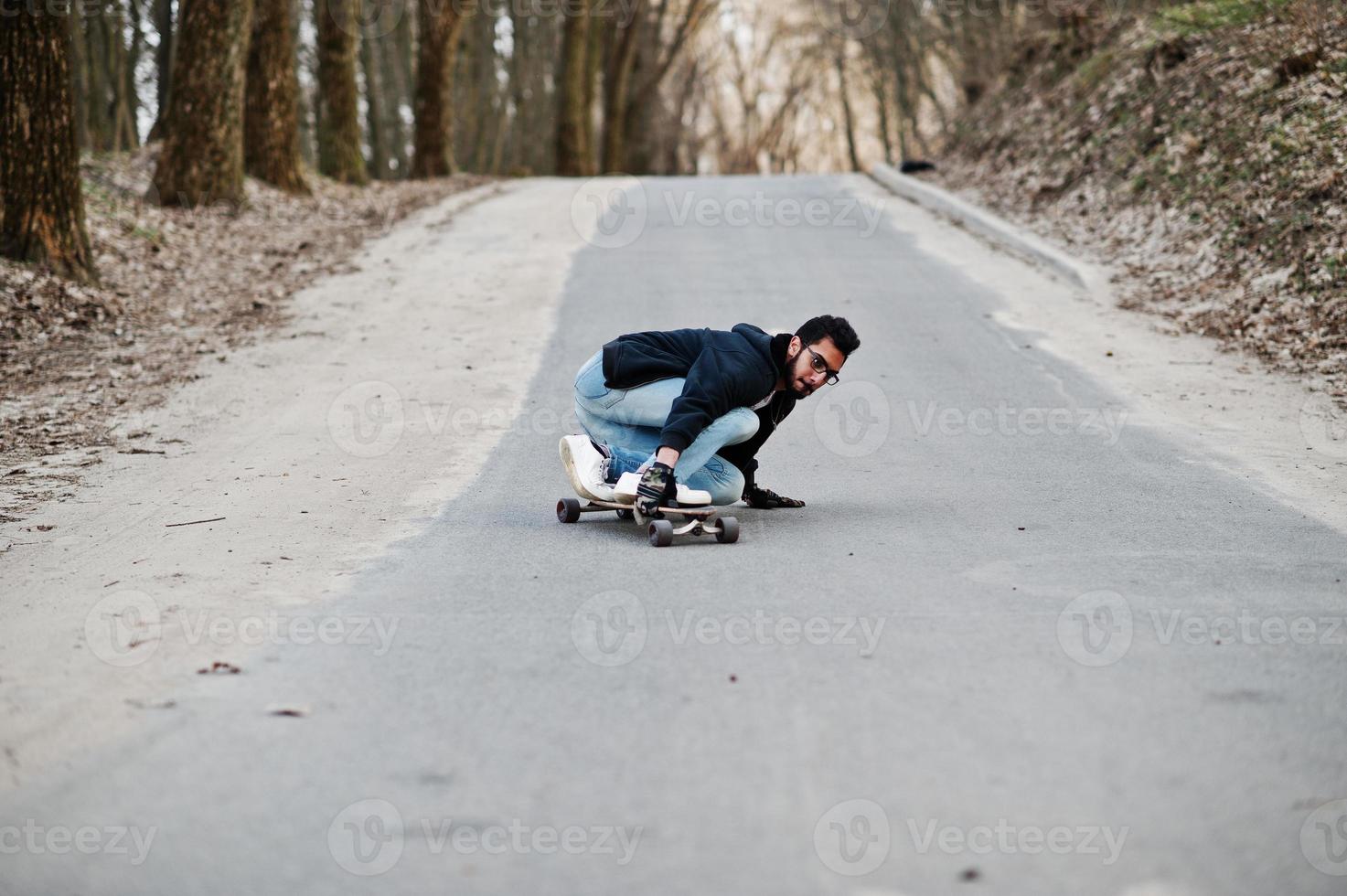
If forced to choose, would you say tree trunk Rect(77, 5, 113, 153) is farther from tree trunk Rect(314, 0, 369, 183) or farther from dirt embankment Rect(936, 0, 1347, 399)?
dirt embankment Rect(936, 0, 1347, 399)

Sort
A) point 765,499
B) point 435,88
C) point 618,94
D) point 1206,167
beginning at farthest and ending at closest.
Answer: point 618,94
point 435,88
point 1206,167
point 765,499

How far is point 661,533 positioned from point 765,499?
3.48 feet

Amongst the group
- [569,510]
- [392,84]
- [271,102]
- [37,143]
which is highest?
[392,84]

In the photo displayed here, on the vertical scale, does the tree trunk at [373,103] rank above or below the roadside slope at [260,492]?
above

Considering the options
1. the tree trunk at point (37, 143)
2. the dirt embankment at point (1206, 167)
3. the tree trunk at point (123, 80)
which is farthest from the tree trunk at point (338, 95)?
the tree trunk at point (37, 143)

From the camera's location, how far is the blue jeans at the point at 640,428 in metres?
6.95

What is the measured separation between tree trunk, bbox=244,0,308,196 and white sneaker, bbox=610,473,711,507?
16288 mm

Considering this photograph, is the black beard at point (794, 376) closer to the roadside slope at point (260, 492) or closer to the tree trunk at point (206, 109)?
the roadside slope at point (260, 492)

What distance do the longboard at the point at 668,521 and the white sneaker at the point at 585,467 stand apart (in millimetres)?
64

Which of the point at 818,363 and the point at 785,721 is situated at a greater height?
the point at 818,363

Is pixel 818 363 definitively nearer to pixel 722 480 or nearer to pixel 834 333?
pixel 834 333

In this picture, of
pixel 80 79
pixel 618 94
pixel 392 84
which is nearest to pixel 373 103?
pixel 618 94

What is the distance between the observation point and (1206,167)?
52.5 ft

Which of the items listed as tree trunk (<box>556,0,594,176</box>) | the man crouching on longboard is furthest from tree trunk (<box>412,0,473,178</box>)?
the man crouching on longboard
